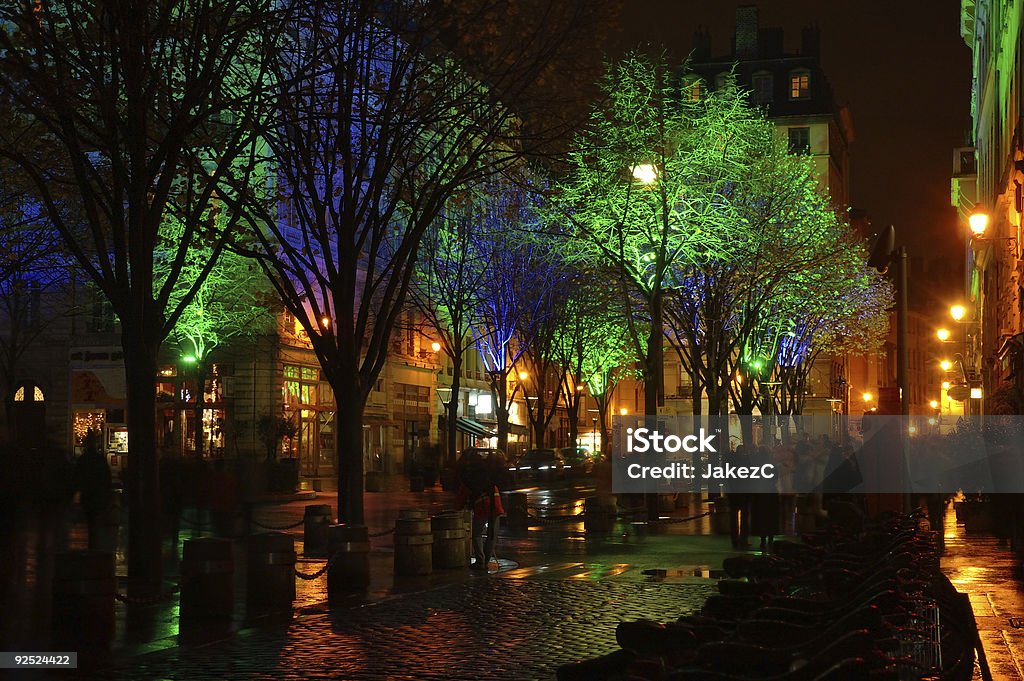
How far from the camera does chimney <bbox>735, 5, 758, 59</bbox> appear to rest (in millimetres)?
105438

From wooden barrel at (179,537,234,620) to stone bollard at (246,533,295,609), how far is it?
2.25 ft

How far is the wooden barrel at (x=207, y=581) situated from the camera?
14.8 m

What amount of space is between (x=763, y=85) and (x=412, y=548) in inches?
3612

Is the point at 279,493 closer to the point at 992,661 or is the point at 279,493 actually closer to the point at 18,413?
the point at 18,413

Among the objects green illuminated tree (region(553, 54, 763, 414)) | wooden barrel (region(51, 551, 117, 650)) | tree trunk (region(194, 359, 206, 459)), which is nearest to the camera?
wooden barrel (region(51, 551, 117, 650))

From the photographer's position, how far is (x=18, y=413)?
33.9 meters

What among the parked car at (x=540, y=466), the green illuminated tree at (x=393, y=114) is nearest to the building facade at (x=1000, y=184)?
the green illuminated tree at (x=393, y=114)

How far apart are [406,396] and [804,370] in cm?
1940

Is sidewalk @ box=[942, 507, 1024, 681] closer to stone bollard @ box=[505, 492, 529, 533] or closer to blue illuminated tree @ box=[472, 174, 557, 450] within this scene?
stone bollard @ box=[505, 492, 529, 533]

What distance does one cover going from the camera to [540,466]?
61031mm

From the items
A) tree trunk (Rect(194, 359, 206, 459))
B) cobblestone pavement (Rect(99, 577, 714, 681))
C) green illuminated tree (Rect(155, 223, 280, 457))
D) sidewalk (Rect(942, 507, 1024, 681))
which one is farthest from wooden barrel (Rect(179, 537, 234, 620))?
green illuminated tree (Rect(155, 223, 280, 457))

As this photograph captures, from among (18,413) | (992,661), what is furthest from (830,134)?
(992,661)

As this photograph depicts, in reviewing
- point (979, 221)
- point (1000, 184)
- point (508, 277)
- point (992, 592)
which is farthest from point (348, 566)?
point (508, 277)

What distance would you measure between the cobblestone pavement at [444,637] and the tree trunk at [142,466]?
2575 millimetres
